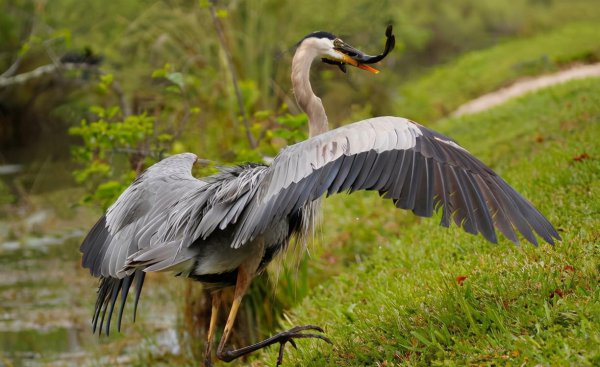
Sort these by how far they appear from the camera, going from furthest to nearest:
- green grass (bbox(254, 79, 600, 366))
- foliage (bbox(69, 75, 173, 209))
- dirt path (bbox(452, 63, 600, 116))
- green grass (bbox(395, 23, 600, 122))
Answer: green grass (bbox(395, 23, 600, 122))
dirt path (bbox(452, 63, 600, 116))
foliage (bbox(69, 75, 173, 209))
green grass (bbox(254, 79, 600, 366))

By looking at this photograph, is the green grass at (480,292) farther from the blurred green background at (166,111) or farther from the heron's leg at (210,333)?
the heron's leg at (210,333)

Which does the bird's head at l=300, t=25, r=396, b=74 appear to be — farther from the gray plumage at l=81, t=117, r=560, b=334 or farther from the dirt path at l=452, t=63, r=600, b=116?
the dirt path at l=452, t=63, r=600, b=116

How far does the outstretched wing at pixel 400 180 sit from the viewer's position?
3.67 m

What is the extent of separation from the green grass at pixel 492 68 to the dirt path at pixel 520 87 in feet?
2.15

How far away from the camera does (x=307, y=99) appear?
→ 4.86 meters

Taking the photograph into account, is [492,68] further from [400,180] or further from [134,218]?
[400,180]

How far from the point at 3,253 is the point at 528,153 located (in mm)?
6638

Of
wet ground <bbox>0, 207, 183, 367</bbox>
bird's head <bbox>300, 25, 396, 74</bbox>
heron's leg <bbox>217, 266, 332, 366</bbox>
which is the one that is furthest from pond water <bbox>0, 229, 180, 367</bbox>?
bird's head <bbox>300, 25, 396, 74</bbox>

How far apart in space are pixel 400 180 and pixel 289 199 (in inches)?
21.1

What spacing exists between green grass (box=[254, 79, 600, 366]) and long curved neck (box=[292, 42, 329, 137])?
1098 mm

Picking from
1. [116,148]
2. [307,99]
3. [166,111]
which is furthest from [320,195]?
[166,111]

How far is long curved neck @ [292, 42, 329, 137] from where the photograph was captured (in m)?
4.84

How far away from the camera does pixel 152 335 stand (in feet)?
23.3

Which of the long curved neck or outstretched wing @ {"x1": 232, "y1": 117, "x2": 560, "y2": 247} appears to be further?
the long curved neck
